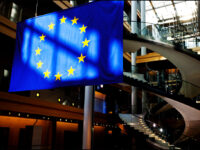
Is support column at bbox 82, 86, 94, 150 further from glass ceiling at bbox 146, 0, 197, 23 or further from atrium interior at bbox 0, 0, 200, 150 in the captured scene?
glass ceiling at bbox 146, 0, 197, 23

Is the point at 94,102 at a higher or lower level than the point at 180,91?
lower

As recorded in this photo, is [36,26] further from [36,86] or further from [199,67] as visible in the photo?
[199,67]

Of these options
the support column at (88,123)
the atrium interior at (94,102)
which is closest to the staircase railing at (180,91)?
the atrium interior at (94,102)

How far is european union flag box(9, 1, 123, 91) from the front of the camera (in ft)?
20.6

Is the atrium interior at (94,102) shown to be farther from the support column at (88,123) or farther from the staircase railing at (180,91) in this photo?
the support column at (88,123)

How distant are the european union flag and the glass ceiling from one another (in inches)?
1043

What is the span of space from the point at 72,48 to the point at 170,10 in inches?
1144

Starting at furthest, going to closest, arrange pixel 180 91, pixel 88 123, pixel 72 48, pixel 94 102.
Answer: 1. pixel 180 91
2. pixel 94 102
3. pixel 88 123
4. pixel 72 48

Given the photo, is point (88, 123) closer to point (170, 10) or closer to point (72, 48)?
point (72, 48)

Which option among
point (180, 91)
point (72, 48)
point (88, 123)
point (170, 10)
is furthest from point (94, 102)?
point (170, 10)

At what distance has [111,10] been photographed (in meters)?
6.57

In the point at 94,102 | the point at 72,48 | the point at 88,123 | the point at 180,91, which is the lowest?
the point at 88,123

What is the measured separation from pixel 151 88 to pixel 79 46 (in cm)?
993

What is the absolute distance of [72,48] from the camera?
6926 mm
